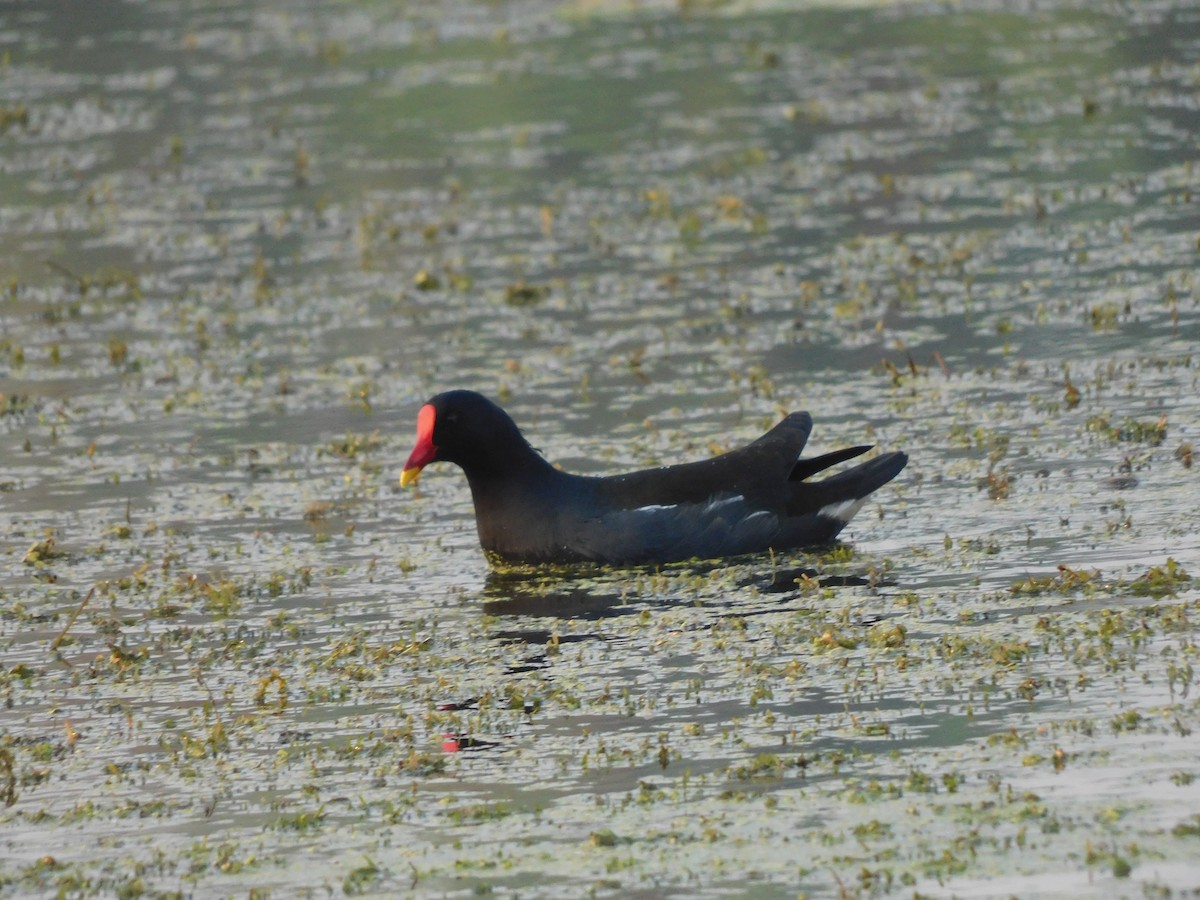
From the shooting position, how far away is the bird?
486 inches

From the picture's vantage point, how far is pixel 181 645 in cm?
1138

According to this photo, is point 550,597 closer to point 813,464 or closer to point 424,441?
point 424,441

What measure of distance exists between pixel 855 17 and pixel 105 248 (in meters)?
18.1

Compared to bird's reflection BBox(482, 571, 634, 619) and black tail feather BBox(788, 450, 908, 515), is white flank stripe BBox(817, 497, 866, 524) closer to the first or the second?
black tail feather BBox(788, 450, 908, 515)

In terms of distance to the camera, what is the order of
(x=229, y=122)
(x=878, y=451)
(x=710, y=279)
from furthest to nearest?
(x=229, y=122), (x=710, y=279), (x=878, y=451)

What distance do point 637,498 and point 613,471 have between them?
80.9 inches

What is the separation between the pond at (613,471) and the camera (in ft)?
27.1

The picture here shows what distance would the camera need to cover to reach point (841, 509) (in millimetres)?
12578

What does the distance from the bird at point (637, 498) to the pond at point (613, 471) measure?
0.18m

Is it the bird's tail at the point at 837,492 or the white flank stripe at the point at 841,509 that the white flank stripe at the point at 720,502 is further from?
the white flank stripe at the point at 841,509

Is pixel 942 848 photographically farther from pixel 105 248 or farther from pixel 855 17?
pixel 855 17

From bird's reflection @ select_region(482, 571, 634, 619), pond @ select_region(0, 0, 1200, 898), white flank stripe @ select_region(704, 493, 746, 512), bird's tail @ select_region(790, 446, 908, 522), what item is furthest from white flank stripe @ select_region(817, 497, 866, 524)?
bird's reflection @ select_region(482, 571, 634, 619)

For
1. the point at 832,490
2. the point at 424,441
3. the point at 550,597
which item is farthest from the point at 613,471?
the point at 550,597

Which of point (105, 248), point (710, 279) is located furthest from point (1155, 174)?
point (105, 248)
